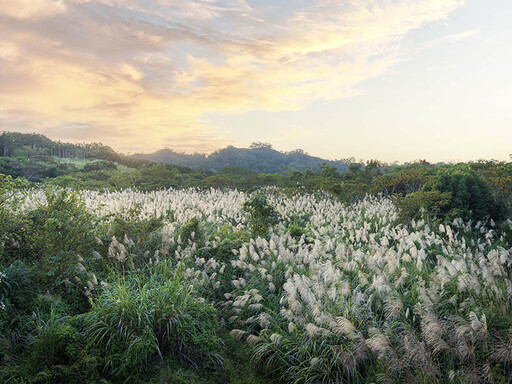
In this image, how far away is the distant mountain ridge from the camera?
4316 inches

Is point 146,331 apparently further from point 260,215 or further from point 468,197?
point 468,197

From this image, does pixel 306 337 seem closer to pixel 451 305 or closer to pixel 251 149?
pixel 451 305

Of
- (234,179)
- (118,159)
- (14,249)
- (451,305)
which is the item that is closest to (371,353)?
(451,305)

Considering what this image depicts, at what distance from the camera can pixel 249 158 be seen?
121688 mm

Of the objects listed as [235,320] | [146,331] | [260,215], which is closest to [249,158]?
[260,215]

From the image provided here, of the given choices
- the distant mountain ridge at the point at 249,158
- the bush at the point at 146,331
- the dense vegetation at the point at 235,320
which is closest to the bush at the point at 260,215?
the dense vegetation at the point at 235,320

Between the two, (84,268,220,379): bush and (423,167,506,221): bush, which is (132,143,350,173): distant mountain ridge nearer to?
(423,167,506,221): bush

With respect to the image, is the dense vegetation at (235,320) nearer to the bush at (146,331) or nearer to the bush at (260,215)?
the bush at (146,331)

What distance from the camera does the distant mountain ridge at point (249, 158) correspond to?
109625 mm

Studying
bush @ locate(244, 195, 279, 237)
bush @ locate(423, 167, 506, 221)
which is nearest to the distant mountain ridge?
bush @ locate(423, 167, 506, 221)

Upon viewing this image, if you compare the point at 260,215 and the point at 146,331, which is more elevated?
the point at 260,215

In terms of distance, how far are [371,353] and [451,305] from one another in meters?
2.04

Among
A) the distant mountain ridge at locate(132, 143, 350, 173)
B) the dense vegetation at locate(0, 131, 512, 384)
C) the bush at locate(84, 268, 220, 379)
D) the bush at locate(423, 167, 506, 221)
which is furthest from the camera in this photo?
the distant mountain ridge at locate(132, 143, 350, 173)

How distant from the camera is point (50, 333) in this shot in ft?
14.1
